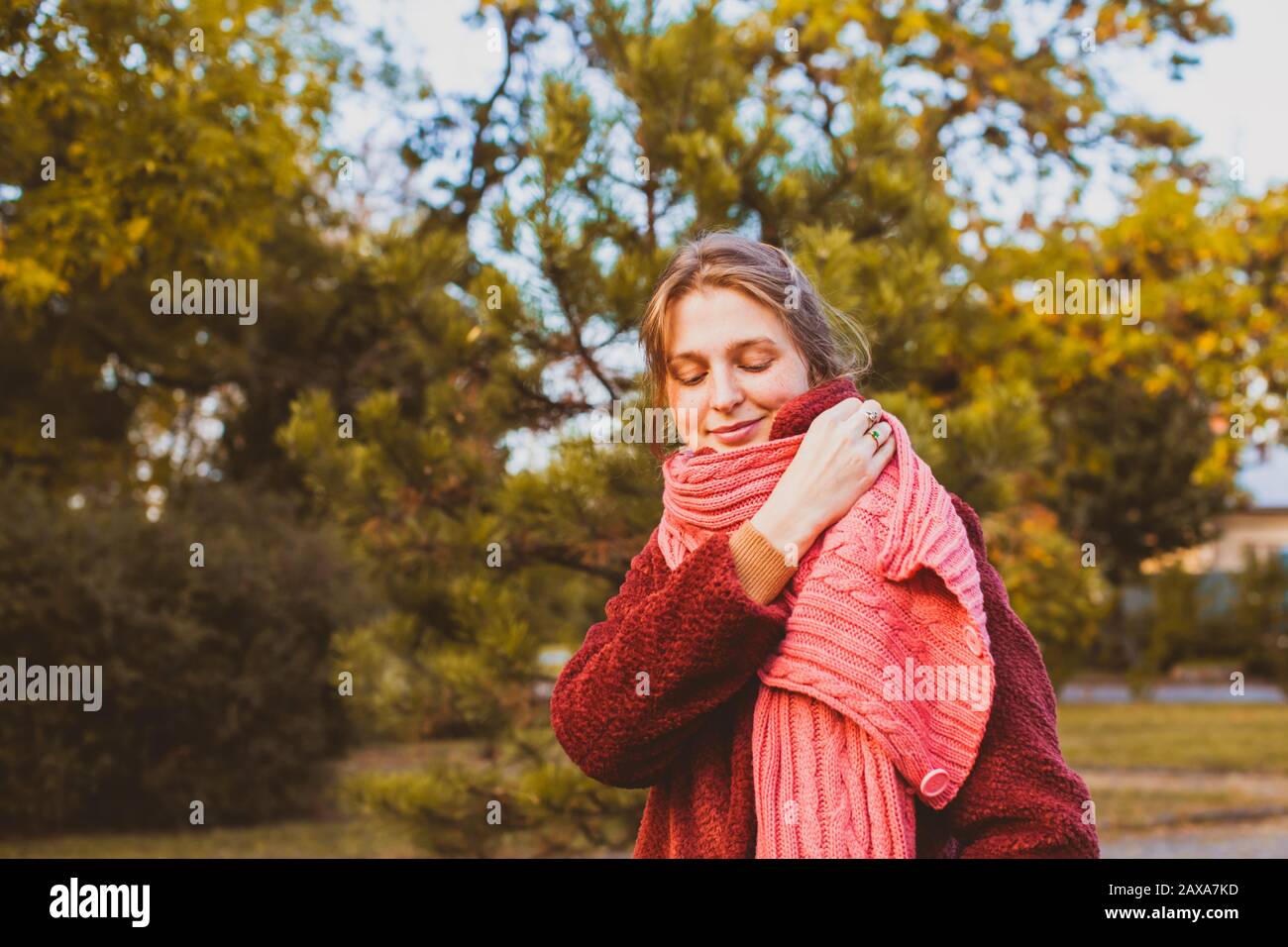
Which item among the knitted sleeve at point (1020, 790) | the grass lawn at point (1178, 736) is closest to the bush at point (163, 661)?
the grass lawn at point (1178, 736)

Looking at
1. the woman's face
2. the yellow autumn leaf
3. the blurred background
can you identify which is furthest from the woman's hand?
the yellow autumn leaf

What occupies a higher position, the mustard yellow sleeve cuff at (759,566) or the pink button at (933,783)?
the mustard yellow sleeve cuff at (759,566)

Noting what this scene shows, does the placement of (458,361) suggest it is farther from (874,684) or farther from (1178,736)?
(1178,736)

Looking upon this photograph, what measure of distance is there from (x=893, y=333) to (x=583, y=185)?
1.33 metres

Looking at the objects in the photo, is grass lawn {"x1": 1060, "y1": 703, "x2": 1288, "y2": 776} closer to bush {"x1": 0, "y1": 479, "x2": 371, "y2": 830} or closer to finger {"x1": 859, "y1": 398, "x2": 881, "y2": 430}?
bush {"x1": 0, "y1": 479, "x2": 371, "y2": 830}

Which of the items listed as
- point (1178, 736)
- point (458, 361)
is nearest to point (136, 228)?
point (458, 361)

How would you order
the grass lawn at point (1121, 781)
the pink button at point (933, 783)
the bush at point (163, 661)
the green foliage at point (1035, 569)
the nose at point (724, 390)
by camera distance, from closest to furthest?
the pink button at point (933, 783) → the nose at point (724, 390) → the green foliage at point (1035, 569) → the grass lawn at point (1121, 781) → the bush at point (163, 661)

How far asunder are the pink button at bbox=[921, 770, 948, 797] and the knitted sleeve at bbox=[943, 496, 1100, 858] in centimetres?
5

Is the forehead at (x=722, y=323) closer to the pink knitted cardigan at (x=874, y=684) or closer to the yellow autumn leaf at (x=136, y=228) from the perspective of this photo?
the pink knitted cardigan at (x=874, y=684)

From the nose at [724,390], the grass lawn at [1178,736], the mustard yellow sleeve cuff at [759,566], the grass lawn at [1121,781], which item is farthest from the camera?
the grass lawn at [1178,736]

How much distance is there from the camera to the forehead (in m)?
1.70

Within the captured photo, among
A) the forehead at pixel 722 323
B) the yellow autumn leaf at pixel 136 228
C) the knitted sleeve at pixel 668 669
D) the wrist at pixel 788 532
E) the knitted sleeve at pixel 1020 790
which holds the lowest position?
the knitted sleeve at pixel 1020 790

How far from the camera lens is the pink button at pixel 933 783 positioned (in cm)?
146

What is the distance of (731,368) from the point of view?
5.57 ft
